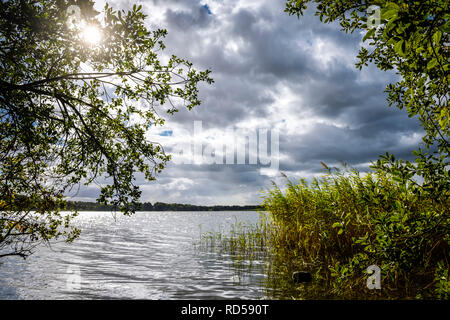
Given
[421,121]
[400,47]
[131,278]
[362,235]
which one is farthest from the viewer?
[131,278]

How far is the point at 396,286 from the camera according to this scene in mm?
7949

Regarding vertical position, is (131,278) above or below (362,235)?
below

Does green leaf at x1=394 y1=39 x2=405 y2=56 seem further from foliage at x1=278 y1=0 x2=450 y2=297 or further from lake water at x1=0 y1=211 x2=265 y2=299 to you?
lake water at x1=0 y1=211 x2=265 y2=299

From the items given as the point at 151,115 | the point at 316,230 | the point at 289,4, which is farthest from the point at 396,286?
the point at 151,115

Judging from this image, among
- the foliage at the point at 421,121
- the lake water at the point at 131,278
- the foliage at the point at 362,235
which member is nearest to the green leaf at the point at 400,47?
the foliage at the point at 421,121

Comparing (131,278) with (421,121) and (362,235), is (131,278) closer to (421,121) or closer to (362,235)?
(362,235)

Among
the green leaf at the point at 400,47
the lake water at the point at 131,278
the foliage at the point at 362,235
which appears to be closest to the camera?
the green leaf at the point at 400,47

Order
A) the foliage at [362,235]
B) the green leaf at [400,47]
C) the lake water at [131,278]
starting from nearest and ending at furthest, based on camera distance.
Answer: the green leaf at [400,47] < the foliage at [362,235] < the lake water at [131,278]

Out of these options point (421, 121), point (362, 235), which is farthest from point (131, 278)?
point (421, 121)

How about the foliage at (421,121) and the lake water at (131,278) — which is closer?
the foliage at (421,121)

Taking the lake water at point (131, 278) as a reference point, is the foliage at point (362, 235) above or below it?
above

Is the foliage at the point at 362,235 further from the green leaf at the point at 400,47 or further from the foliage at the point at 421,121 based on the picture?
the green leaf at the point at 400,47
